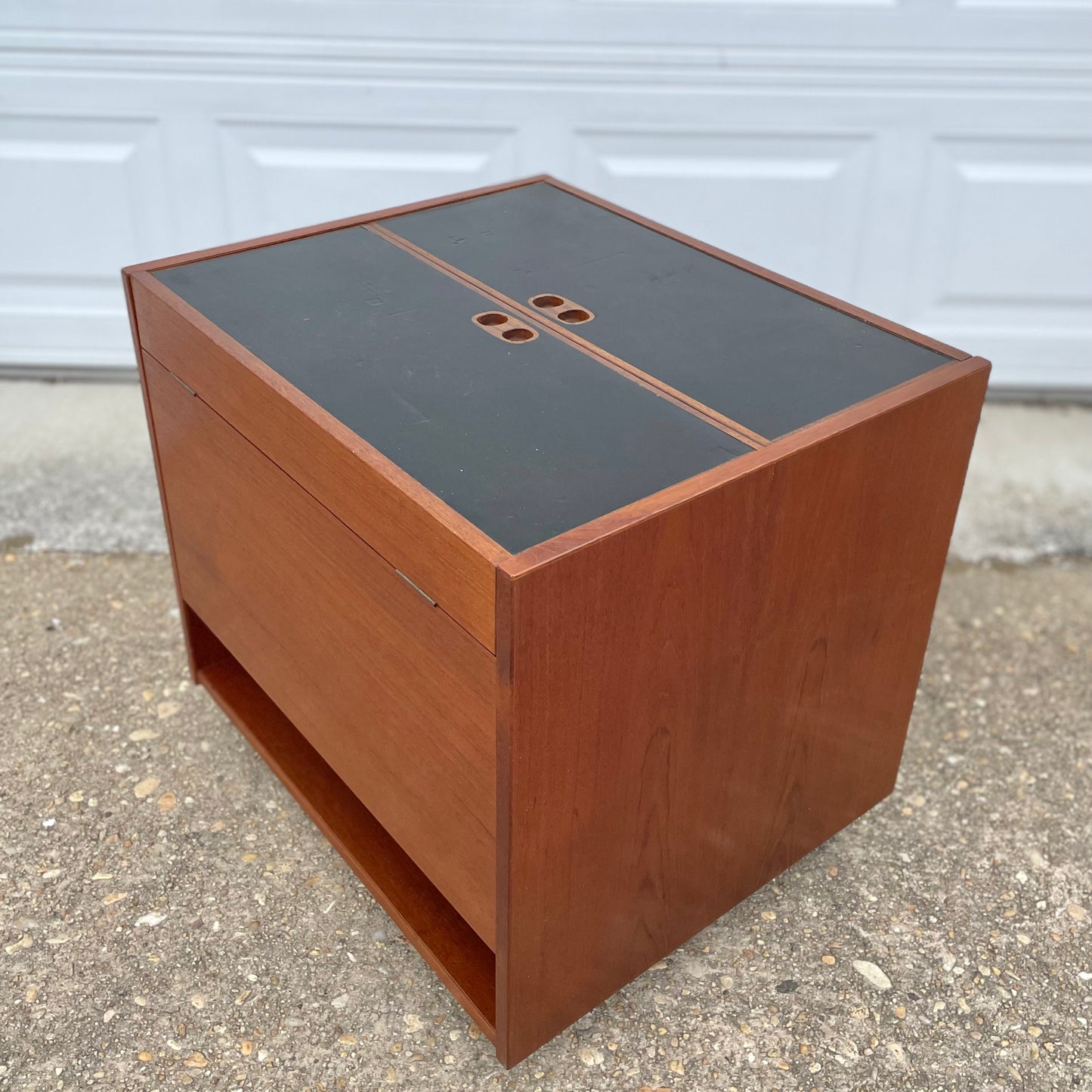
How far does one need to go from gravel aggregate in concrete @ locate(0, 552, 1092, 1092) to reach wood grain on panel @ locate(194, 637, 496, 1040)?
5 centimetres

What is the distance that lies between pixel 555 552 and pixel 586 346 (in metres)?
0.47

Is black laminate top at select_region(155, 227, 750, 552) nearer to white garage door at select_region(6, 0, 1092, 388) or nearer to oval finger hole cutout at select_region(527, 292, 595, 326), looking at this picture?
oval finger hole cutout at select_region(527, 292, 595, 326)

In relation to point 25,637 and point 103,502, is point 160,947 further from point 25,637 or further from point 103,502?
point 103,502

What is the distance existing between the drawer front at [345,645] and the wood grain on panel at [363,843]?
11 centimetres

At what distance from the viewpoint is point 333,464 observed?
1.22 meters

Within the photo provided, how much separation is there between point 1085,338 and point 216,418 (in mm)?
2186

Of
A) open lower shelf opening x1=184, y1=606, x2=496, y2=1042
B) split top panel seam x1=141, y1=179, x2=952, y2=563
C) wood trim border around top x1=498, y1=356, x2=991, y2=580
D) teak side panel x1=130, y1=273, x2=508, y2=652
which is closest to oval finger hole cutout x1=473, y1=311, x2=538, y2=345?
split top panel seam x1=141, y1=179, x2=952, y2=563

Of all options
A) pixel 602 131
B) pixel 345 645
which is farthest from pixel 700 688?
pixel 602 131

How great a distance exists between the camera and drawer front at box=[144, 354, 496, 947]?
1.18m

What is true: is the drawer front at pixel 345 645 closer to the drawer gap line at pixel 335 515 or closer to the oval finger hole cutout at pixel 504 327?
the drawer gap line at pixel 335 515

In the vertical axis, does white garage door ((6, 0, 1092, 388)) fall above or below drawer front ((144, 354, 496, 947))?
above

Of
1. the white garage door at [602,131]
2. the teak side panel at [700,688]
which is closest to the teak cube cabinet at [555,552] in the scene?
the teak side panel at [700,688]

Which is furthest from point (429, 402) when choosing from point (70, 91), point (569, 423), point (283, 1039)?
point (70, 91)

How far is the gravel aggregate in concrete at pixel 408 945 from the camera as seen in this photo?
135cm
